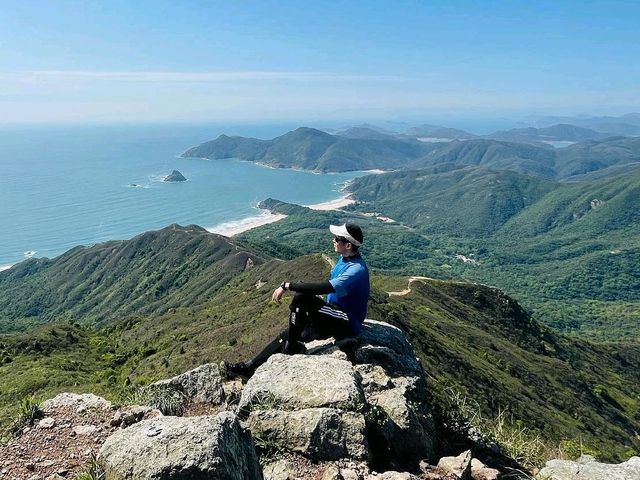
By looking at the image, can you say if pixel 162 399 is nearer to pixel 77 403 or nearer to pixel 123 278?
pixel 77 403

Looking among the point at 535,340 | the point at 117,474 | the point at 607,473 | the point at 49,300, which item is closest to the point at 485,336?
the point at 535,340

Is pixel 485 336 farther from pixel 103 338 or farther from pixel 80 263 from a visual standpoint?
pixel 80 263

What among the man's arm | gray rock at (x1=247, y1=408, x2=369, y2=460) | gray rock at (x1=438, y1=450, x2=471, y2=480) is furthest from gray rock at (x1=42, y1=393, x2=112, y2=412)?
gray rock at (x1=438, y1=450, x2=471, y2=480)

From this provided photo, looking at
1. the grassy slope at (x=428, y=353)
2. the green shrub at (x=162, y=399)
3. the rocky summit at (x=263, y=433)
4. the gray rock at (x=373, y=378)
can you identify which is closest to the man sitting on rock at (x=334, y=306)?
the rocky summit at (x=263, y=433)

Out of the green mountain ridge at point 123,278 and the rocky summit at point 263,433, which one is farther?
the green mountain ridge at point 123,278

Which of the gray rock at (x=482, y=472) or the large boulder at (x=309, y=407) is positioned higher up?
the large boulder at (x=309, y=407)

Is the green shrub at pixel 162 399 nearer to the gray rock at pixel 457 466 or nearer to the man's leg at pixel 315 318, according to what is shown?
the man's leg at pixel 315 318

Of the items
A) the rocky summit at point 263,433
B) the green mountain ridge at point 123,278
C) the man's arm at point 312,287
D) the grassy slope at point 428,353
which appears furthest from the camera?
the green mountain ridge at point 123,278
